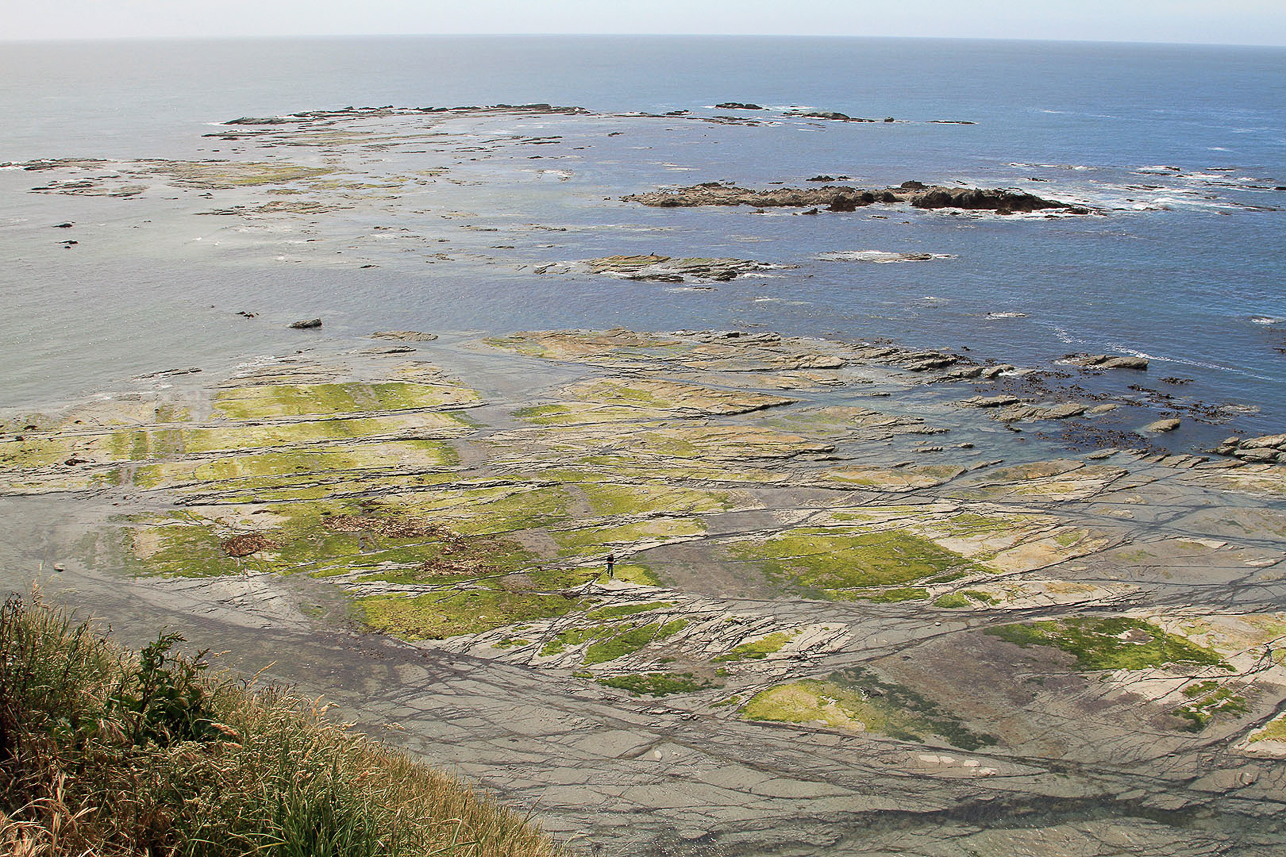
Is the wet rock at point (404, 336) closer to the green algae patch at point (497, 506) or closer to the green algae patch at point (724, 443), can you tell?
the green algae patch at point (724, 443)

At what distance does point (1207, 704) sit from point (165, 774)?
2621 centimetres

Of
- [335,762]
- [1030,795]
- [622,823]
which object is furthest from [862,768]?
[335,762]

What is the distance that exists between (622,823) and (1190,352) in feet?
166

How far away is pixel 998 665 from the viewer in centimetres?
2652

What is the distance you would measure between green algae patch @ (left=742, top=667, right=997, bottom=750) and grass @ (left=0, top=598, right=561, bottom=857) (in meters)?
12.0

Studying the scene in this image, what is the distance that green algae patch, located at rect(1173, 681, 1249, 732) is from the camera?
80.0ft

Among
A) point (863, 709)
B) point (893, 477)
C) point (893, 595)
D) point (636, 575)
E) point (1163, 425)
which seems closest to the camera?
point (863, 709)

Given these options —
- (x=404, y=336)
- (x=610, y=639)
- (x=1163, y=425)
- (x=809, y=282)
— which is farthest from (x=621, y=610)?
(x=809, y=282)

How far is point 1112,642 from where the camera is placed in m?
27.6

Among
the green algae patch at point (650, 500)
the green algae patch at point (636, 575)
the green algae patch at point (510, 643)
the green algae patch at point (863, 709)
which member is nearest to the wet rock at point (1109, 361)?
the green algae patch at point (650, 500)

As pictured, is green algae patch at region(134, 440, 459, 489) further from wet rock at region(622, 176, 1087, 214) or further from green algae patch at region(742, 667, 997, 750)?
wet rock at region(622, 176, 1087, 214)

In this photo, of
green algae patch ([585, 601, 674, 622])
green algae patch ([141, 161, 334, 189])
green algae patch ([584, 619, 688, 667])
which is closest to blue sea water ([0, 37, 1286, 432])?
green algae patch ([141, 161, 334, 189])

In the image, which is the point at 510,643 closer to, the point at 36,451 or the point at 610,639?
the point at 610,639

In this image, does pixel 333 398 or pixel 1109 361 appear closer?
pixel 333 398
